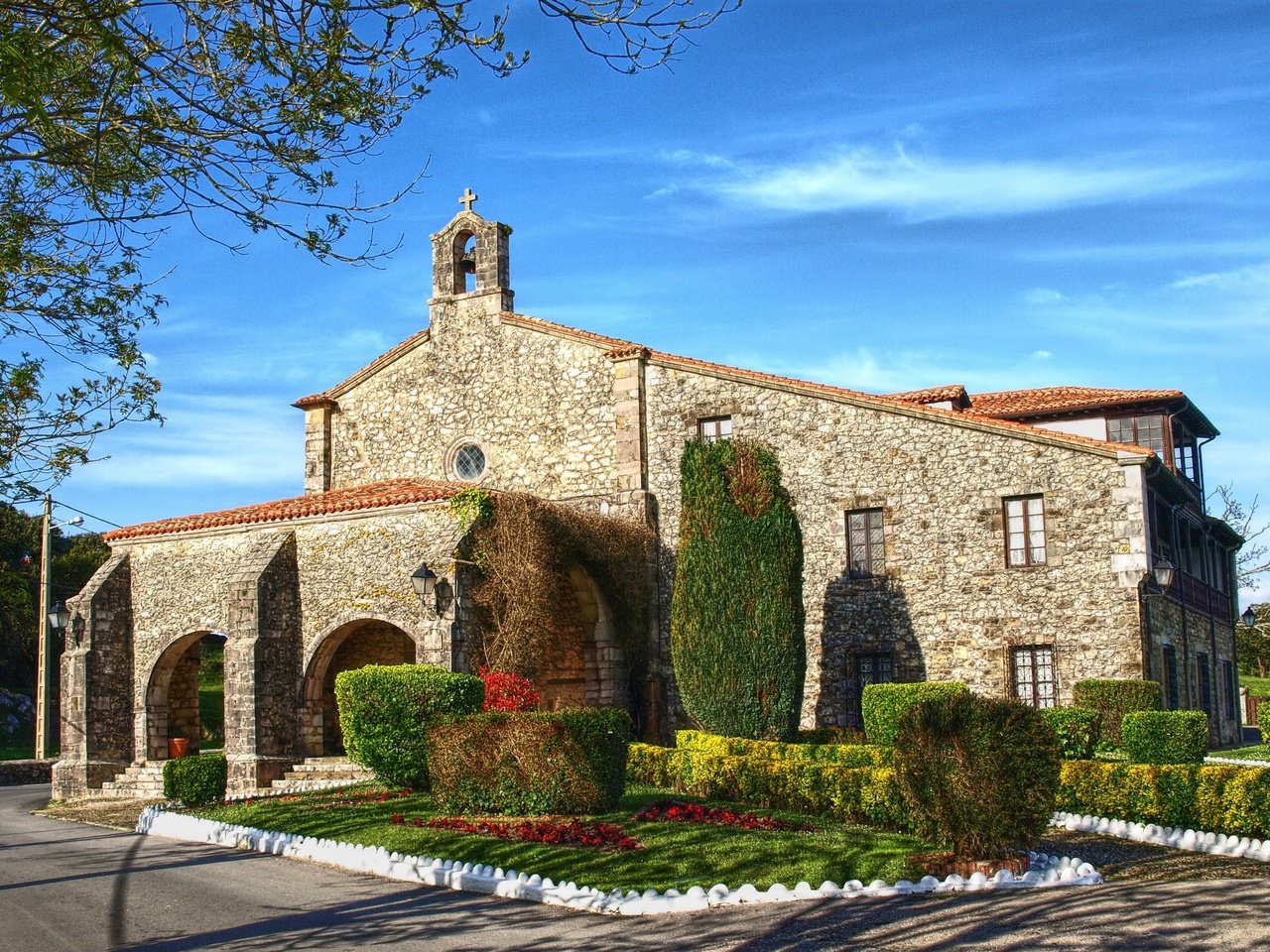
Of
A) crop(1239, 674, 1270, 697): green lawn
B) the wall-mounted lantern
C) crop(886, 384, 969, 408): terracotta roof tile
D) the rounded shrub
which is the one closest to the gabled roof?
crop(886, 384, 969, 408): terracotta roof tile

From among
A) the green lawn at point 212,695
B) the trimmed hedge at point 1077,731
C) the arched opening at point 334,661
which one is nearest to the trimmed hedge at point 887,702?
the trimmed hedge at point 1077,731

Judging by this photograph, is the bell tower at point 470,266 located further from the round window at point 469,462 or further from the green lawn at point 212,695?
the green lawn at point 212,695

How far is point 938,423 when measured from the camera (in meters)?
23.2

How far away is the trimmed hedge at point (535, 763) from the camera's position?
1507 centimetres

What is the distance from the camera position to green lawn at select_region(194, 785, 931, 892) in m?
11.7

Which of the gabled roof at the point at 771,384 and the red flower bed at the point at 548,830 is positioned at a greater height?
the gabled roof at the point at 771,384

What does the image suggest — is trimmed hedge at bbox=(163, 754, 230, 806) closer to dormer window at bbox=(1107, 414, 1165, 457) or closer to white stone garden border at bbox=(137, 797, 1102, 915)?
white stone garden border at bbox=(137, 797, 1102, 915)

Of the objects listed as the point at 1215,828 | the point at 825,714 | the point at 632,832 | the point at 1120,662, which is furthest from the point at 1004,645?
the point at 632,832

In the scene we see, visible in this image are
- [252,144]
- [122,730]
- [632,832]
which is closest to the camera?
[252,144]

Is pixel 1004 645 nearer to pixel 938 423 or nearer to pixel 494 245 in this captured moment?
pixel 938 423

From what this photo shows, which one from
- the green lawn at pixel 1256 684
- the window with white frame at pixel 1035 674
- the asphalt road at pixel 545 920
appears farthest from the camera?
the green lawn at pixel 1256 684

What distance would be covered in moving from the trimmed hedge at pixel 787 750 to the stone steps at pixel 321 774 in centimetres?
527

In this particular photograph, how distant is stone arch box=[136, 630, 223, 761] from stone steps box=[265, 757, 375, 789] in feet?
11.6

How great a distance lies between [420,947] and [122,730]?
1696 centimetres
